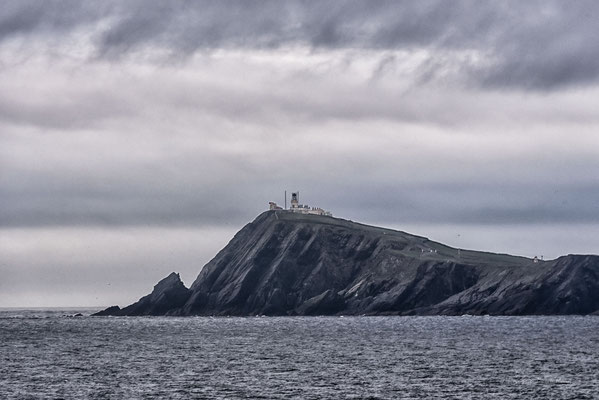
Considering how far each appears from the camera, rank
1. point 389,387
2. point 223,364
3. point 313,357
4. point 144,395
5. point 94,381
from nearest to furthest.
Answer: point 144,395
point 389,387
point 94,381
point 223,364
point 313,357

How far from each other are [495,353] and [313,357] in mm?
24849

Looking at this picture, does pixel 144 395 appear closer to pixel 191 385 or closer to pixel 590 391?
pixel 191 385

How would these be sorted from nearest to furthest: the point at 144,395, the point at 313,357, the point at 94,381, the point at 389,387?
the point at 144,395, the point at 389,387, the point at 94,381, the point at 313,357

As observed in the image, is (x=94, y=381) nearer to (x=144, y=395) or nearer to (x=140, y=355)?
(x=144, y=395)

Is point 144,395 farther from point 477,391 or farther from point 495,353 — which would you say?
point 495,353

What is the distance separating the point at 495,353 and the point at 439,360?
16211mm

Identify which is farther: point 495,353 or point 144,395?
point 495,353

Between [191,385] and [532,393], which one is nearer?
[532,393]

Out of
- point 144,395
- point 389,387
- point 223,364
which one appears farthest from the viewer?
point 223,364

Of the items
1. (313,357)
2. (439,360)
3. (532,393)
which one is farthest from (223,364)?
(532,393)

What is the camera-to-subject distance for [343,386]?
3989 inches

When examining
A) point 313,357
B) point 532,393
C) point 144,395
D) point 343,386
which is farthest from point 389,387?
point 313,357

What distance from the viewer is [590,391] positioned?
96312 mm

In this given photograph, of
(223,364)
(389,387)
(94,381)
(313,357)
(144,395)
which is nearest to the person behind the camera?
(144,395)
